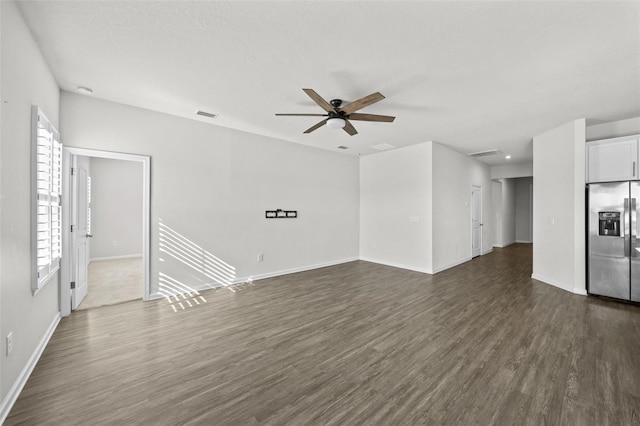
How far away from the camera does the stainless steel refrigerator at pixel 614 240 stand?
3791 millimetres

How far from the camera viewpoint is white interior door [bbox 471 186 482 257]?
7.30 metres

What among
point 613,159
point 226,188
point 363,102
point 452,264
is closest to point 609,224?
point 613,159

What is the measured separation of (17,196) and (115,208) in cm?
623

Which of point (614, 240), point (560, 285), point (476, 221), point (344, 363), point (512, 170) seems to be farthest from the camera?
point (512, 170)

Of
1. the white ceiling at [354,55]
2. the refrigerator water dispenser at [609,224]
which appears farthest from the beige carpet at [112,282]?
the refrigerator water dispenser at [609,224]

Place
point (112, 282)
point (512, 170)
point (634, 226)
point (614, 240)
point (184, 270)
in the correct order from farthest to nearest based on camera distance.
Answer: point (512, 170) < point (112, 282) < point (184, 270) < point (614, 240) < point (634, 226)

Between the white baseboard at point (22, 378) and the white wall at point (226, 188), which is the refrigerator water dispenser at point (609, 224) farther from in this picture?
the white baseboard at point (22, 378)

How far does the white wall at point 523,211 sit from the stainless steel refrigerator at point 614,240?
24.4 feet

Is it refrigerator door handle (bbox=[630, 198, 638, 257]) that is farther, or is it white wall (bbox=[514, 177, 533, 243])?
white wall (bbox=[514, 177, 533, 243])

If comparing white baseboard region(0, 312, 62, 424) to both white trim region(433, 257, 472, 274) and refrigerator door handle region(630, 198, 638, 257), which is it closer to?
white trim region(433, 257, 472, 274)

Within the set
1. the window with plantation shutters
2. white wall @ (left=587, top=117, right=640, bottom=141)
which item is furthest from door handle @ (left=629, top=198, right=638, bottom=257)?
the window with plantation shutters

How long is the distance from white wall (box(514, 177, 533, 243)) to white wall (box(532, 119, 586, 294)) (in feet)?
21.6

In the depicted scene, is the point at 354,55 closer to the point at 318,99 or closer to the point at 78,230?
the point at 318,99

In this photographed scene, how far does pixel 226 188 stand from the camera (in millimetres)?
4719
